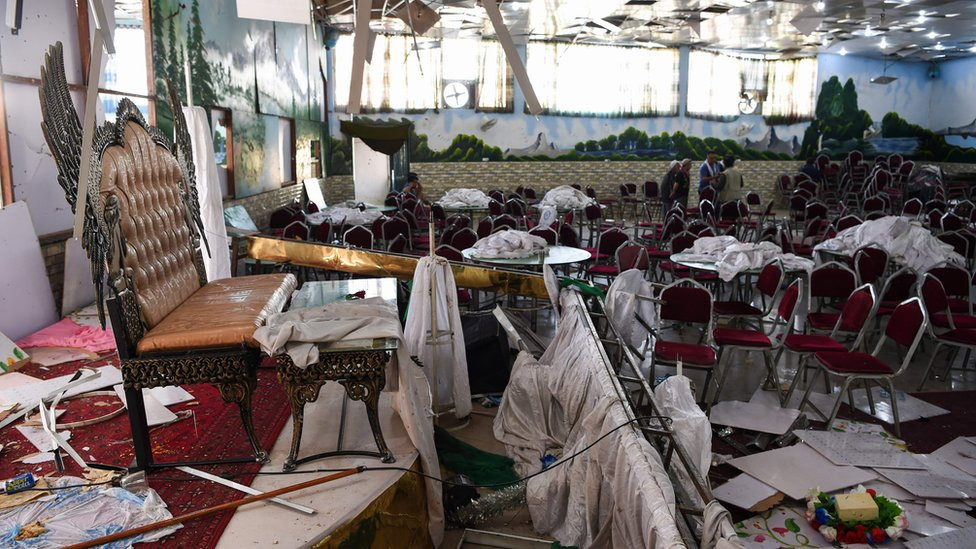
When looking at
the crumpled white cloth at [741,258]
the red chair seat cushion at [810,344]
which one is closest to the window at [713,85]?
the crumpled white cloth at [741,258]

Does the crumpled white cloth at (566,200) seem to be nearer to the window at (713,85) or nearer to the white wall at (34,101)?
the white wall at (34,101)

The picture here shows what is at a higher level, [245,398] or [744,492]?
[245,398]

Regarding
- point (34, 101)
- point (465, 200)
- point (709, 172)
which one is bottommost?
point (465, 200)

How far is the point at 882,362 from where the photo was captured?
4.49 m

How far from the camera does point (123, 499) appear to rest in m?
2.97

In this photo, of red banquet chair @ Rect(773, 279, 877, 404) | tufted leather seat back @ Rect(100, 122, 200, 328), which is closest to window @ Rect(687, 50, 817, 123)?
red banquet chair @ Rect(773, 279, 877, 404)

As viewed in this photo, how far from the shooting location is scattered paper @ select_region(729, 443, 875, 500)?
3.80m

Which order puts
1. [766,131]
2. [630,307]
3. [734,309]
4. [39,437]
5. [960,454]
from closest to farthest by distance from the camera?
1. [39,437]
2. [960,454]
3. [630,307]
4. [734,309]
5. [766,131]

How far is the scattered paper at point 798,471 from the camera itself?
3.80m

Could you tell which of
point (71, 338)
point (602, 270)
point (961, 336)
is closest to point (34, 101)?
point (71, 338)

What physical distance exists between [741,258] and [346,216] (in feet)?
17.6

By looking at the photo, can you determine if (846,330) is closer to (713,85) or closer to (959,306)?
(959,306)

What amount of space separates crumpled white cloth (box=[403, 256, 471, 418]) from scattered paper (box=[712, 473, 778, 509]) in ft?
5.41

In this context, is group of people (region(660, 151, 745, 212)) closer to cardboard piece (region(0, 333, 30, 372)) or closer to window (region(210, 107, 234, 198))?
window (region(210, 107, 234, 198))
